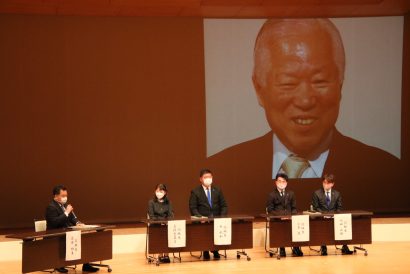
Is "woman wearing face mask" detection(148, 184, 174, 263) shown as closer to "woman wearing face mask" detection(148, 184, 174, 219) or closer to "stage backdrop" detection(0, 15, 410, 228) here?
"woman wearing face mask" detection(148, 184, 174, 219)

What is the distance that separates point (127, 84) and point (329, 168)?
4.04m

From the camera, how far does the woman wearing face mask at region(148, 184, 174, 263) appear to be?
9.38 metres

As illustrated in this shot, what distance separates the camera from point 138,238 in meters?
10.5

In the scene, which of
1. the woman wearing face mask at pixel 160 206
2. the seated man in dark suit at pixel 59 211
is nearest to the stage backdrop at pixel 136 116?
the woman wearing face mask at pixel 160 206

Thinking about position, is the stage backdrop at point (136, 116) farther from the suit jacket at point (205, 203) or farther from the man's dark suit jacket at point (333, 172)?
the suit jacket at point (205, 203)

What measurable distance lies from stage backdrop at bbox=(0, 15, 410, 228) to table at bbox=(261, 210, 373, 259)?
2663mm

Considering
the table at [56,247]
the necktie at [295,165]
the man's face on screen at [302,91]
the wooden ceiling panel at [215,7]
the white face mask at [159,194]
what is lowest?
the table at [56,247]

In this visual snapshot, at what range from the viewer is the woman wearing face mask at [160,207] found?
938 cm

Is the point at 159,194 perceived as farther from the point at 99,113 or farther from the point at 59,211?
the point at 99,113

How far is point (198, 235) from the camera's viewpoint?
9297 mm

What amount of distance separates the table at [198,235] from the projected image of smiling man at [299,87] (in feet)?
10.0

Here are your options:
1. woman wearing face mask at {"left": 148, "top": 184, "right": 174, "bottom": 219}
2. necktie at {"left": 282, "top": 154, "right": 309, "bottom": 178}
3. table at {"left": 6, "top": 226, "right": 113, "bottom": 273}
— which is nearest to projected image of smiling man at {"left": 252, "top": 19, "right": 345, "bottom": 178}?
necktie at {"left": 282, "top": 154, "right": 309, "bottom": 178}

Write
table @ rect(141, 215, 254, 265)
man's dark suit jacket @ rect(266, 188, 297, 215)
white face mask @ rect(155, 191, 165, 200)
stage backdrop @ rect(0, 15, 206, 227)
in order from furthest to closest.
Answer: stage backdrop @ rect(0, 15, 206, 227) → man's dark suit jacket @ rect(266, 188, 297, 215) → white face mask @ rect(155, 191, 165, 200) → table @ rect(141, 215, 254, 265)

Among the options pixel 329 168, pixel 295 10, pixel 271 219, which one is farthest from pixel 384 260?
pixel 295 10
